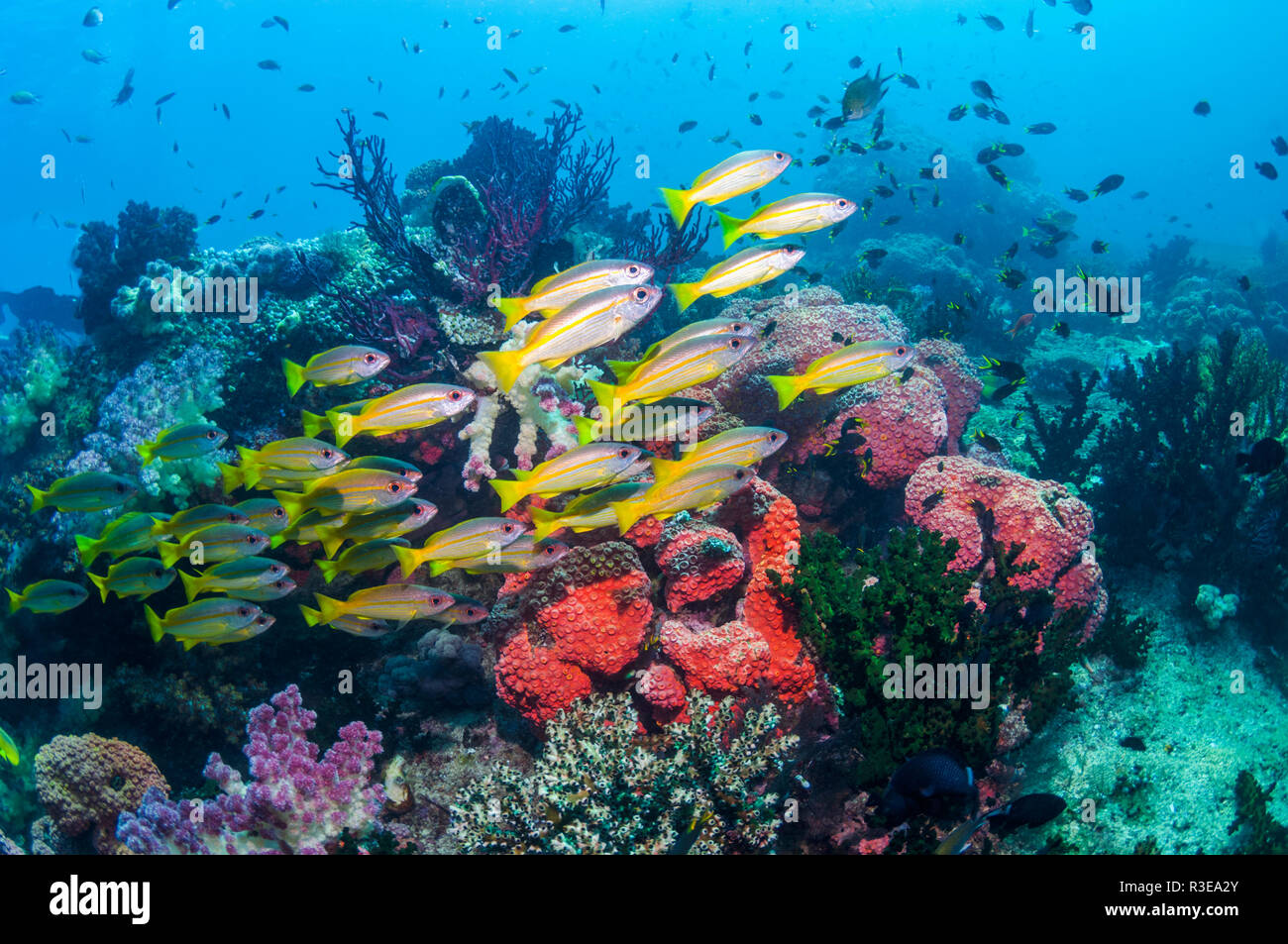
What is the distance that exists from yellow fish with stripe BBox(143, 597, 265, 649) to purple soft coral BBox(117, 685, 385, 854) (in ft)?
2.10

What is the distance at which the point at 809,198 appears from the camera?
4.43m

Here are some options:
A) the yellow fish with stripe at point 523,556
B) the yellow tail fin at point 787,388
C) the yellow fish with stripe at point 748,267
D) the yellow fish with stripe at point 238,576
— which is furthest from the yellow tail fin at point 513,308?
the yellow fish with stripe at point 238,576

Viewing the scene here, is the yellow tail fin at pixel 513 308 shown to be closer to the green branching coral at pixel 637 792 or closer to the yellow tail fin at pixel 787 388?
the yellow tail fin at pixel 787 388

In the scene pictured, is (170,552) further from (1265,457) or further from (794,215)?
(1265,457)

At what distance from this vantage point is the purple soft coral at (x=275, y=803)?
3.67 metres

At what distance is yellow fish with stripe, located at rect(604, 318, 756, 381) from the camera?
3.47 meters

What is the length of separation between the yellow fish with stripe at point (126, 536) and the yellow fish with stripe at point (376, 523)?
1.48m

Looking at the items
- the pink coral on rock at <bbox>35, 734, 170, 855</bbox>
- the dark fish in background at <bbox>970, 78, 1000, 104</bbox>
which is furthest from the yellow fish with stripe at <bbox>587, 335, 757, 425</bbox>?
the dark fish in background at <bbox>970, 78, 1000, 104</bbox>

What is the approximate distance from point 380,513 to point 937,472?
484 centimetres

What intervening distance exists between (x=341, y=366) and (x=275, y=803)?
2997 millimetres

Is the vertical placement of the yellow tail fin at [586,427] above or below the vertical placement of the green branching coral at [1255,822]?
above
